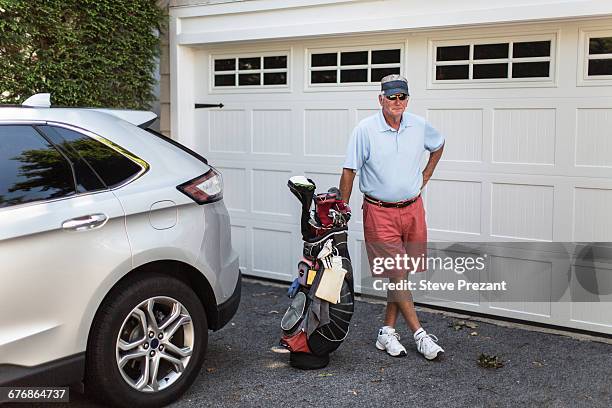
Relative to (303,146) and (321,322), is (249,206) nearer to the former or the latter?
(303,146)

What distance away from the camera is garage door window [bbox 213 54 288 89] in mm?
6586

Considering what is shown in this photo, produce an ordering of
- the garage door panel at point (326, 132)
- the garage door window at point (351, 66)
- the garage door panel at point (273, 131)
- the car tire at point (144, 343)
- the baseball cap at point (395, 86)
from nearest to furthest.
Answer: the car tire at point (144, 343), the baseball cap at point (395, 86), the garage door window at point (351, 66), the garage door panel at point (326, 132), the garage door panel at point (273, 131)

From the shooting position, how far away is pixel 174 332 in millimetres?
3982

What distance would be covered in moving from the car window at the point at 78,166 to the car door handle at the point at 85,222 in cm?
16

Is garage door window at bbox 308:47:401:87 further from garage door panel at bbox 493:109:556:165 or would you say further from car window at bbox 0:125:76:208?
car window at bbox 0:125:76:208

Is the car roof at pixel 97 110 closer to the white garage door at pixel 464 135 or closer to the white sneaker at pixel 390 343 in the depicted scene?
the white sneaker at pixel 390 343

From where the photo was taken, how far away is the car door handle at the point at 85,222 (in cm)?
348

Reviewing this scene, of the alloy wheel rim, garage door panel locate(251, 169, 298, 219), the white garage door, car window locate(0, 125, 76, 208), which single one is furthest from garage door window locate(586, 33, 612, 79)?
car window locate(0, 125, 76, 208)

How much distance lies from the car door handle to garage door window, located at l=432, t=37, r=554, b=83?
3.15 metres

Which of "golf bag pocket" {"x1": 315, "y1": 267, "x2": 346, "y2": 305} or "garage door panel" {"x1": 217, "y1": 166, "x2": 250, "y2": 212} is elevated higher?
"garage door panel" {"x1": 217, "y1": 166, "x2": 250, "y2": 212}

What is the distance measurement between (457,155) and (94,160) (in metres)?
2.99

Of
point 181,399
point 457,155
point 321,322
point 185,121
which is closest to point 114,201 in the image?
point 181,399

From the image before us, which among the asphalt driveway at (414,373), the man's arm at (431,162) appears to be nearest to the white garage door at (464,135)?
the asphalt driveway at (414,373)

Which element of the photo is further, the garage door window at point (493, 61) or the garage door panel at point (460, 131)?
the garage door panel at point (460, 131)
